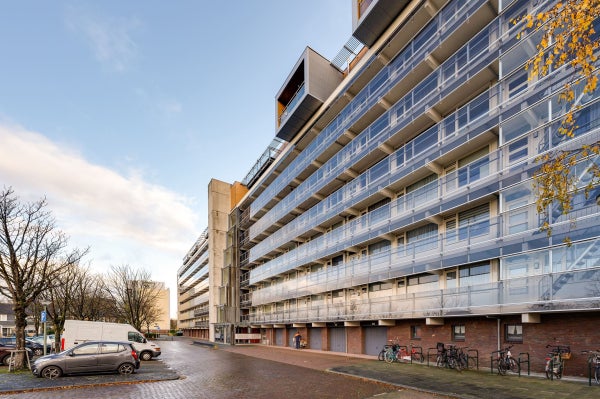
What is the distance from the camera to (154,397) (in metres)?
12.2

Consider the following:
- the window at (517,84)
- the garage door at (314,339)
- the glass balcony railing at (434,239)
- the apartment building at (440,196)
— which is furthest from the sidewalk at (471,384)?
the garage door at (314,339)

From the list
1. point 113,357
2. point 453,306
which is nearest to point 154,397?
point 113,357

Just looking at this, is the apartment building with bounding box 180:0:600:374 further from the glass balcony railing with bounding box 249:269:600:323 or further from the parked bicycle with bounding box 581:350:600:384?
the parked bicycle with bounding box 581:350:600:384

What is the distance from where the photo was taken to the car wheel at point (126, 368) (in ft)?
55.3

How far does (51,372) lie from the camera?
15.4 meters

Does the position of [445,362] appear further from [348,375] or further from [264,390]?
[264,390]

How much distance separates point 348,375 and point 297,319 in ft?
55.5

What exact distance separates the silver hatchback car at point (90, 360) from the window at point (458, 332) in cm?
1469

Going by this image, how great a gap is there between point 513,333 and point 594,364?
344 centimetres

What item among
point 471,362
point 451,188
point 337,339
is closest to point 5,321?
point 337,339

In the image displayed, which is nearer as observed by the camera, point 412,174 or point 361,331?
point 412,174

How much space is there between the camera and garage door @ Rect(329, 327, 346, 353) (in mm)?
28534

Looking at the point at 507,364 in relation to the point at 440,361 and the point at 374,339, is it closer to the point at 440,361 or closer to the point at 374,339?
the point at 440,361

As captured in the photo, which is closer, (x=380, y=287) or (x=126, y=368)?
(x=126, y=368)
